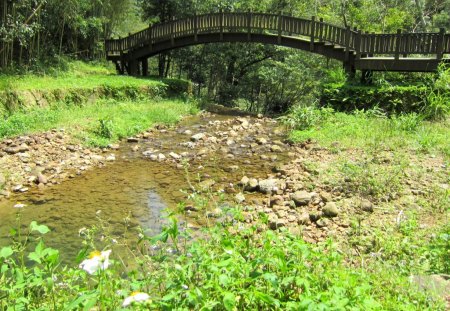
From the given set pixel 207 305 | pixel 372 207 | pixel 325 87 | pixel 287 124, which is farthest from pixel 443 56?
pixel 207 305

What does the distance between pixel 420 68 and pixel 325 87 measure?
294 centimetres

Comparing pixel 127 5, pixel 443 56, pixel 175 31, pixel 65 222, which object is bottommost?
pixel 65 222

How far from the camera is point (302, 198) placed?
6215 mm

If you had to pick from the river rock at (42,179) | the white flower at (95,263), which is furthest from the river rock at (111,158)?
the white flower at (95,263)

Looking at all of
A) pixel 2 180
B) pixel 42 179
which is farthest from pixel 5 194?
pixel 42 179

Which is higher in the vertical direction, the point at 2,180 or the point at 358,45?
the point at 358,45

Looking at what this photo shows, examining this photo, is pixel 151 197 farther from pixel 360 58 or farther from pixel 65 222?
pixel 360 58

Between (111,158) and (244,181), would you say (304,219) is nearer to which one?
(244,181)

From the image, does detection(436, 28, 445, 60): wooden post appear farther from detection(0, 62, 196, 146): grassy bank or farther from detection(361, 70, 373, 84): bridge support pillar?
detection(0, 62, 196, 146): grassy bank

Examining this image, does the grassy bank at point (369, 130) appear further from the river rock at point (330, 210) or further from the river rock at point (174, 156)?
the river rock at point (174, 156)

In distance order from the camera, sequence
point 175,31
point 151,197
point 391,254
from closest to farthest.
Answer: point 391,254 < point 151,197 < point 175,31

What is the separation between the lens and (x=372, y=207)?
558cm

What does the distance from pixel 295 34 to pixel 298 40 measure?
27 centimetres

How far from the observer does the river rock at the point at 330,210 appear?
5.54m
